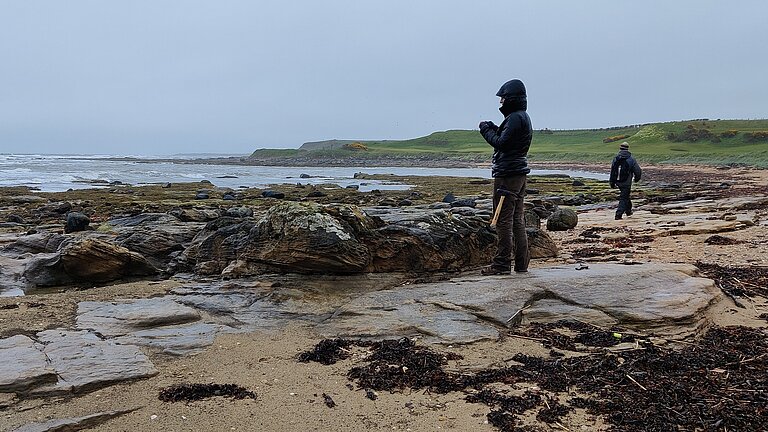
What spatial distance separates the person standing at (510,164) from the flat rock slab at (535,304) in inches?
22.3

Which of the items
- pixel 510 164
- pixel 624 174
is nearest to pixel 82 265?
pixel 510 164

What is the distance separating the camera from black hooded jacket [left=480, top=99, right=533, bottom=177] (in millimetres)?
7523

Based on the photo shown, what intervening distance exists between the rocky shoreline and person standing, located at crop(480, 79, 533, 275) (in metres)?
0.56

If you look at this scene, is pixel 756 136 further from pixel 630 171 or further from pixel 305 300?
pixel 305 300

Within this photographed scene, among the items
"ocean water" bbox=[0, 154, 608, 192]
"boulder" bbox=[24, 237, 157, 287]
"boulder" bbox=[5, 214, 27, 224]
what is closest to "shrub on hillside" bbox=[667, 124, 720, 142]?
"ocean water" bbox=[0, 154, 608, 192]

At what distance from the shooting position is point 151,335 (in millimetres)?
5789

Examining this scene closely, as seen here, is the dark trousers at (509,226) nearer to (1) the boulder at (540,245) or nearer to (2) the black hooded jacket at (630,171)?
(1) the boulder at (540,245)

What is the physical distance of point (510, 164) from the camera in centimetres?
773

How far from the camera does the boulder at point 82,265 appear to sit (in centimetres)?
866

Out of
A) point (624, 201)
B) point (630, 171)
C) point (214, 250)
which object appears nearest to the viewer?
point (214, 250)

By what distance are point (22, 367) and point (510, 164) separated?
5.85 metres

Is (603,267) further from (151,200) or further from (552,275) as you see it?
(151,200)

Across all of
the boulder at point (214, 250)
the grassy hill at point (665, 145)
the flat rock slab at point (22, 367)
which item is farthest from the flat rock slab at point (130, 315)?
the grassy hill at point (665, 145)

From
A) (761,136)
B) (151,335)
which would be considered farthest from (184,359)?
(761,136)
